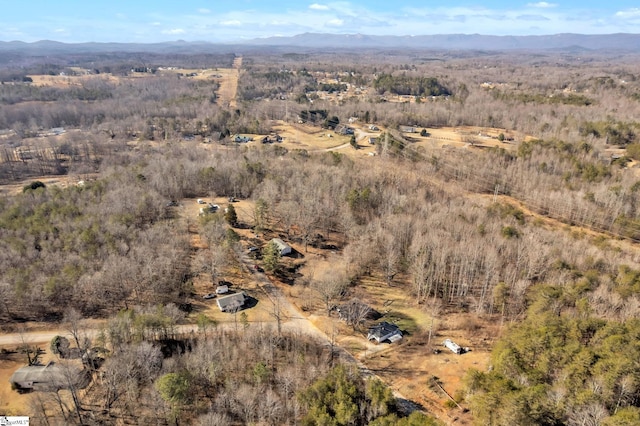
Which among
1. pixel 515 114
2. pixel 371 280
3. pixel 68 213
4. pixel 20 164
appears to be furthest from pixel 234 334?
pixel 515 114

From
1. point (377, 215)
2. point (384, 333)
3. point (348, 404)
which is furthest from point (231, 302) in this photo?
point (377, 215)

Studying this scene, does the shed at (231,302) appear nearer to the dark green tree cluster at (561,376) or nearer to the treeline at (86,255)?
the treeline at (86,255)

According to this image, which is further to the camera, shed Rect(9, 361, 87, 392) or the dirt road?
the dirt road

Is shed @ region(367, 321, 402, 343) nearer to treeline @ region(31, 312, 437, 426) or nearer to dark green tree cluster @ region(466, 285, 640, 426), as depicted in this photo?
treeline @ region(31, 312, 437, 426)

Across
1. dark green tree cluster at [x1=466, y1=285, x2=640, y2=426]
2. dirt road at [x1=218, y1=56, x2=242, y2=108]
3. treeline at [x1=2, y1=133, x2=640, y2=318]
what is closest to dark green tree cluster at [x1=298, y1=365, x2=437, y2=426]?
dark green tree cluster at [x1=466, y1=285, x2=640, y2=426]

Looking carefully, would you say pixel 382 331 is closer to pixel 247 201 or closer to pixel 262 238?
pixel 262 238

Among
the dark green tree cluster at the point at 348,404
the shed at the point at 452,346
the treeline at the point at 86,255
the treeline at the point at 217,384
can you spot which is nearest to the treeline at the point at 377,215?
the treeline at the point at 86,255

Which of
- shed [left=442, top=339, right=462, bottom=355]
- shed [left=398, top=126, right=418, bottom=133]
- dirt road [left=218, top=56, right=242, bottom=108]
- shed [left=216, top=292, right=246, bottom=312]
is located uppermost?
dirt road [left=218, top=56, right=242, bottom=108]
